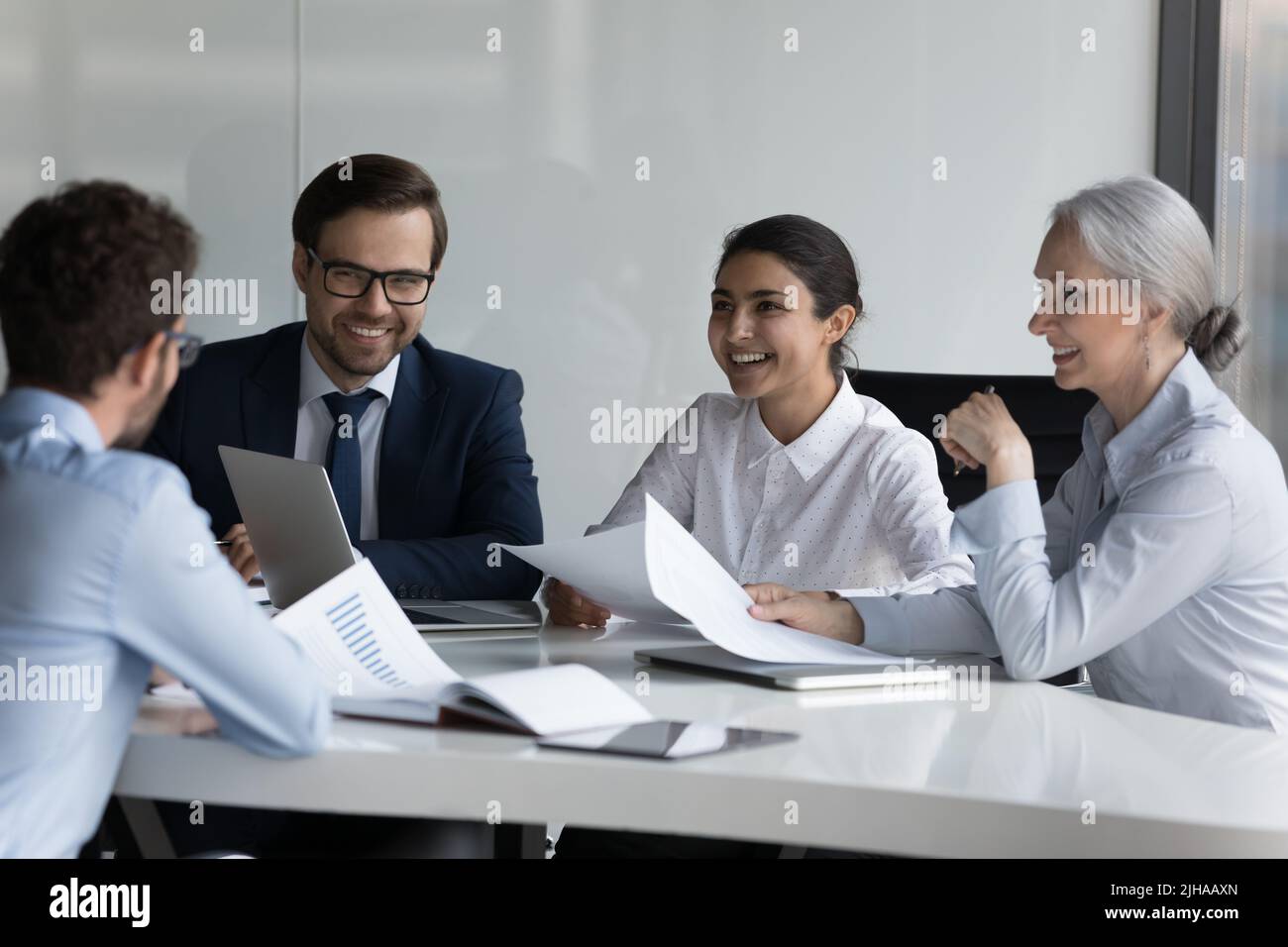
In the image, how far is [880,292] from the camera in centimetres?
361

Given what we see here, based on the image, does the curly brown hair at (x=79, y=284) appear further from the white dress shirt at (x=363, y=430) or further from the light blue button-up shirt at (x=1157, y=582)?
the white dress shirt at (x=363, y=430)

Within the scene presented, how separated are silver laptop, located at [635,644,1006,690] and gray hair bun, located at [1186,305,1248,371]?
0.48 meters

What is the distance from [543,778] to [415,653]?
0.98ft

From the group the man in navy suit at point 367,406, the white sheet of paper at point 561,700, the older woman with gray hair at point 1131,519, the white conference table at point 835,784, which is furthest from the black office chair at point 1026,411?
the white sheet of paper at point 561,700

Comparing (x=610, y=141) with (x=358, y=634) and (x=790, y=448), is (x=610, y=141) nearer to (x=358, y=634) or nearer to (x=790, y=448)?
(x=790, y=448)

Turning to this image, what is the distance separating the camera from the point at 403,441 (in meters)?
2.25

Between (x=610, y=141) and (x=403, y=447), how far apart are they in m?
1.52

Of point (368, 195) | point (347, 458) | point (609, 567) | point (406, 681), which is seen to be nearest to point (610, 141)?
point (368, 195)

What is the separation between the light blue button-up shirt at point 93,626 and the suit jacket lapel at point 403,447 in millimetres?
1160

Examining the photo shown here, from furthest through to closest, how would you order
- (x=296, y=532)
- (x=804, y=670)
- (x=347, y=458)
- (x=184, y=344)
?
(x=347, y=458), (x=296, y=532), (x=804, y=670), (x=184, y=344)

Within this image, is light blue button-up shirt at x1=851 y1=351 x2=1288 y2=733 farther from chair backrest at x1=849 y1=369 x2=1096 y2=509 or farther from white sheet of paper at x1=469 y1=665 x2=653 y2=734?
chair backrest at x1=849 y1=369 x2=1096 y2=509
